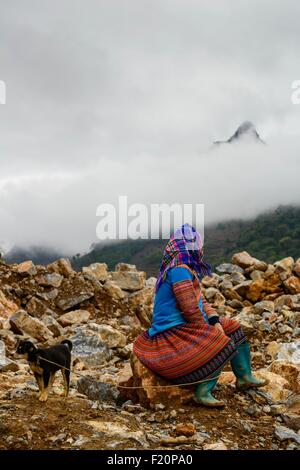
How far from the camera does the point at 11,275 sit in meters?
14.2

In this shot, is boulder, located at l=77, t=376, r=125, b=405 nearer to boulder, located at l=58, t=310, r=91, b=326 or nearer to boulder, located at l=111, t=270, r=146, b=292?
boulder, located at l=58, t=310, r=91, b=326

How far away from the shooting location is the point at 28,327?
10.2 meters

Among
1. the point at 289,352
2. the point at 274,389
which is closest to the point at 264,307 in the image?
the point at 289,352

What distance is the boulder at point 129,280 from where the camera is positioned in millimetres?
15470

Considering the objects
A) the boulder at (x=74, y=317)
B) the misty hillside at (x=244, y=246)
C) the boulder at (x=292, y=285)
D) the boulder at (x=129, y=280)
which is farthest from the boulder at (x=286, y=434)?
the misty hillside at (x=244, y=246)

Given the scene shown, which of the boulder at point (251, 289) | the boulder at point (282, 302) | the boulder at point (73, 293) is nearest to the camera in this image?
the boulder at point (73, 293)

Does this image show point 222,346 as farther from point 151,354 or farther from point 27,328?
point 27,328

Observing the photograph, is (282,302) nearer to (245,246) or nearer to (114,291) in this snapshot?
(114,291)

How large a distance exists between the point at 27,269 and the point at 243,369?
31.5ft

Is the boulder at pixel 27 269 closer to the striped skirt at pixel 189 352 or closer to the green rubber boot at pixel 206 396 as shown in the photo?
the striped skirt at pixel 189 352

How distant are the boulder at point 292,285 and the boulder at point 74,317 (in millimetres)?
7190

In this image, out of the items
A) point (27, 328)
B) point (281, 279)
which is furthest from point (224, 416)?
point (281, 279)


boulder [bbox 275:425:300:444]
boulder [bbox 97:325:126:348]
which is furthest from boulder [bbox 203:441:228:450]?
boulder [bbox 97:325:126:348]
